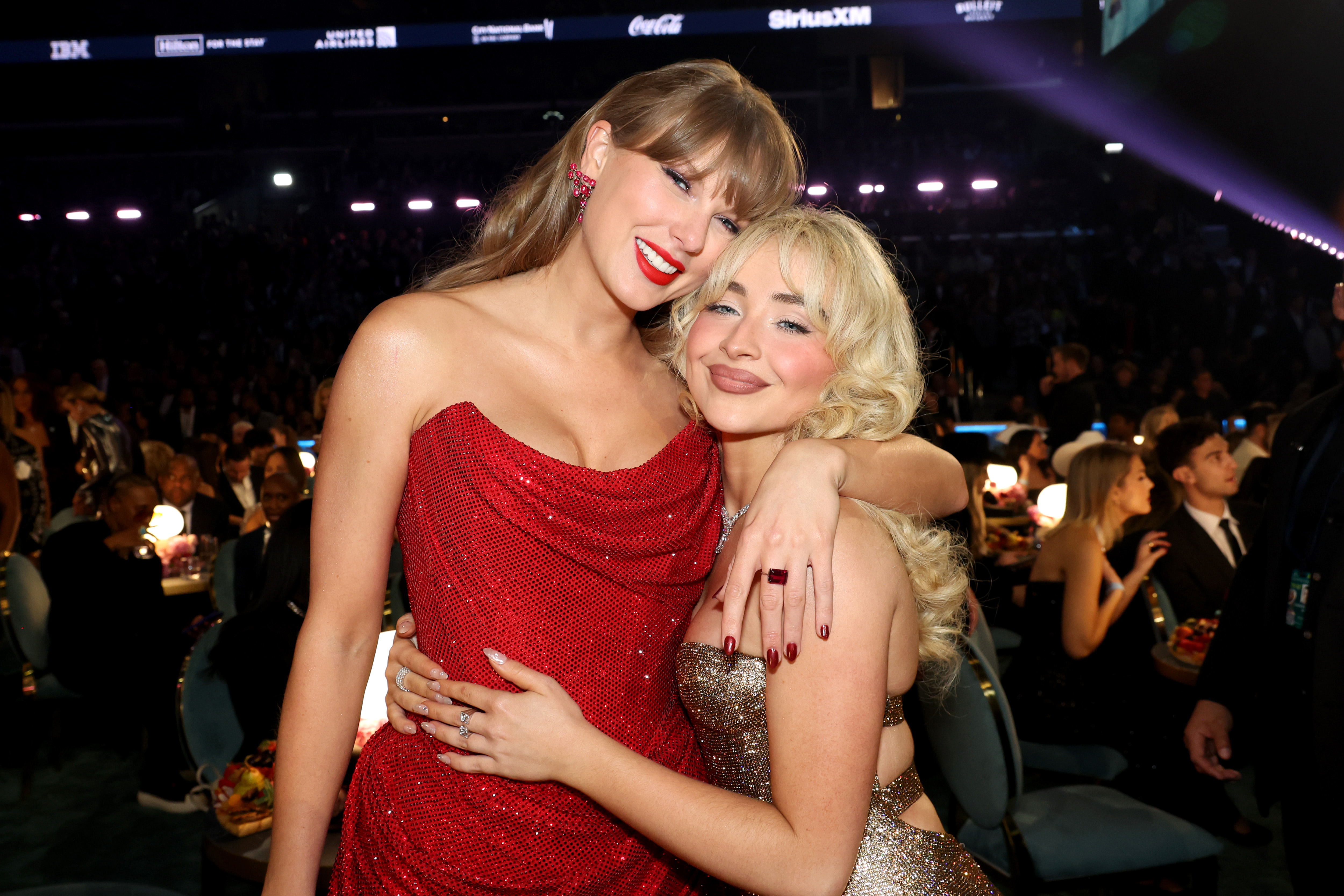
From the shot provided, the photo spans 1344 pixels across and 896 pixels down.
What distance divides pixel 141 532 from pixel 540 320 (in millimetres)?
3511

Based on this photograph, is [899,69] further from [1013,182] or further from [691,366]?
[691,366]

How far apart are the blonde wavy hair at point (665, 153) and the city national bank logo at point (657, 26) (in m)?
13.6

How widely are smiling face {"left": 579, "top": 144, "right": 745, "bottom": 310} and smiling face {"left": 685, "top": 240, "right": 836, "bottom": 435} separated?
0.08 metres

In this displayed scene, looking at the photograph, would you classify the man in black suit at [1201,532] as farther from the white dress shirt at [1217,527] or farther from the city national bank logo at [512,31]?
the city national bank logo at [512,31]

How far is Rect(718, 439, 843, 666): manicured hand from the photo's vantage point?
1.20m

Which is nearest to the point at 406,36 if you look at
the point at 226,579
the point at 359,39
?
the point at 359,39

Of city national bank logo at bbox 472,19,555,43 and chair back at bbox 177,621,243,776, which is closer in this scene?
chair back at bbox 177,621,243,776

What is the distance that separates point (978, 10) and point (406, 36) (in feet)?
26.0

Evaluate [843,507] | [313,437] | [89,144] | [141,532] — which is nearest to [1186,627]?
[843,507]

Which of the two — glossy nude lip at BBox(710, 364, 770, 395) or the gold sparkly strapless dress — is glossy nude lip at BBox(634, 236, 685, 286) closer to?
glossy nude lip at BBox(710, 364, 770, 395)

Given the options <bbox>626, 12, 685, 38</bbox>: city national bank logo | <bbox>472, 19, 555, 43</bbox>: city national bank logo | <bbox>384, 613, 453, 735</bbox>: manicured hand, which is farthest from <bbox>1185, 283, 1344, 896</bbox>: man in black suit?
<bbox>472, 19, 555, 43</bbox>: city national bank logo

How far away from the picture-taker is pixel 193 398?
400 inches

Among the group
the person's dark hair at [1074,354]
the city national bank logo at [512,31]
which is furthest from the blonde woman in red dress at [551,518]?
the city national bank logo at [512,31]

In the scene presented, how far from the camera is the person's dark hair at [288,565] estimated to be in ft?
10.5
